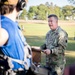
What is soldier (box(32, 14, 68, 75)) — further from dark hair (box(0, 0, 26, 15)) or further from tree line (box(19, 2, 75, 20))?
tree line (box(19, 2, 75, 20))

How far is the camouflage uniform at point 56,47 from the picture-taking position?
3857mm

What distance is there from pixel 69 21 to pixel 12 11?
17193 millimetres

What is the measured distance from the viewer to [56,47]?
3.85 m

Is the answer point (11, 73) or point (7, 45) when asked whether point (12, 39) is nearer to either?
point (7, 45)

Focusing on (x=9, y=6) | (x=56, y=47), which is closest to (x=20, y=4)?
(x=9, y=6)

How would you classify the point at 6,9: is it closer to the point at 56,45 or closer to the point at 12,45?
the point at 12,45

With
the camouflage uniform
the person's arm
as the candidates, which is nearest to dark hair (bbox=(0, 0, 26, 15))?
the person's arm

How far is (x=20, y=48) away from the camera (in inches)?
80.1

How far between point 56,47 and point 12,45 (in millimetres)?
1929

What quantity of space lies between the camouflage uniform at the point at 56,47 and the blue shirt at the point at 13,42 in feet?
5.75

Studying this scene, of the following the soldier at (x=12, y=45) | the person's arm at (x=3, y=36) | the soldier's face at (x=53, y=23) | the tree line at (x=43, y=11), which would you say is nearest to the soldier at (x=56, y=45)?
the soldier's face at (x=53, y=23)

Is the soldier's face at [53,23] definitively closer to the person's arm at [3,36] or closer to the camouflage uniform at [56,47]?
the camouflage uniform at [56,47]

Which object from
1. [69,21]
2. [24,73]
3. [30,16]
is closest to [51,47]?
[24,73]

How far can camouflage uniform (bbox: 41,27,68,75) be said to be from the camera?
3857 millimetres
